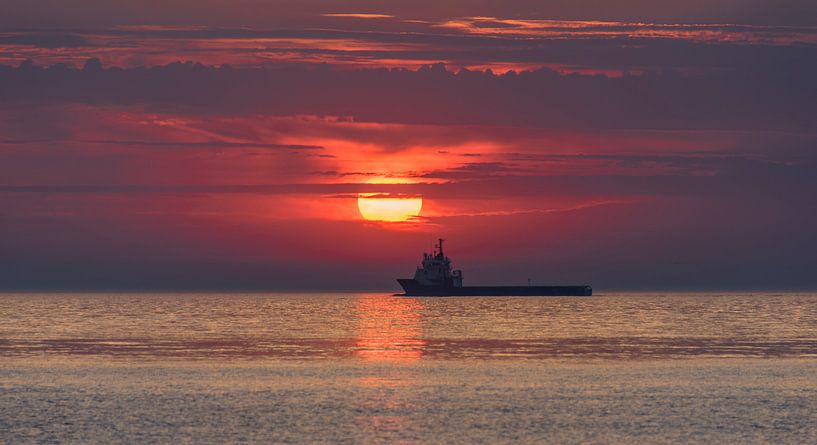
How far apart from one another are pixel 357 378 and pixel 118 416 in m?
20.5

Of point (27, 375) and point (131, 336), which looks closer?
point (27, 375)

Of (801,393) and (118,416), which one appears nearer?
(118,416)

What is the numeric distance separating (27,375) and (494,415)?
32611mm

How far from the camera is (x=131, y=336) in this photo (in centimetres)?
12469

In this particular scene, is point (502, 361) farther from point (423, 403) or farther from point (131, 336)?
point (131, 336)

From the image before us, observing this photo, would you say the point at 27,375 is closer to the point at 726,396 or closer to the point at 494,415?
the point at 494,415

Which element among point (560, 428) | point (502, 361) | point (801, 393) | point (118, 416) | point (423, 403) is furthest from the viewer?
point (502, 361)

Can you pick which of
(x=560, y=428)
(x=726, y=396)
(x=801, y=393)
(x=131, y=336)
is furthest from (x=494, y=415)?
(x=131, y=336)

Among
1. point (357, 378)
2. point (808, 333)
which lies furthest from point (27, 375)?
point (808, 333)

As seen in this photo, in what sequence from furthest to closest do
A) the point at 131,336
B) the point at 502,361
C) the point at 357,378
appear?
1. the point at 131,336
2. the point at 502,361
3. the point at 357,378

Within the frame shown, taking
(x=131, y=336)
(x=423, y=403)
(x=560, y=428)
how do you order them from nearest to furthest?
(x=560, y=428), (x=423, y=403), (x=131, y=336)

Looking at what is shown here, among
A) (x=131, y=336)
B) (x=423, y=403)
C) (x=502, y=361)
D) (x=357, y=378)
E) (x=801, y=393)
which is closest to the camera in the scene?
(x=423, y=403)

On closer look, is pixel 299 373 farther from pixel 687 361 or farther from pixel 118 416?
pixel 687 361

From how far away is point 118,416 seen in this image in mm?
53531
